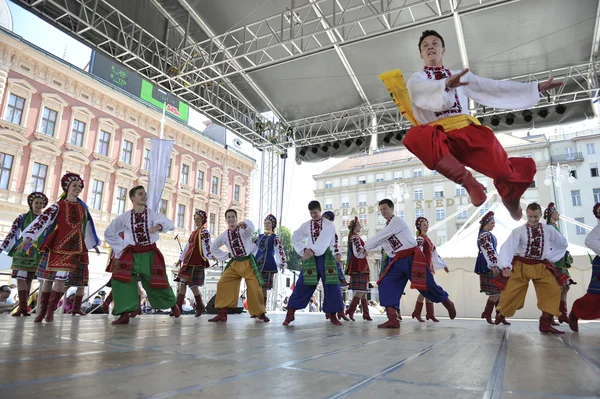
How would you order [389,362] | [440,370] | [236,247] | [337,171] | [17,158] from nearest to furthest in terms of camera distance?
[440,370]
[389,362]
[236,247]
[17,158]
[337,171]

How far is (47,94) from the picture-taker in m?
16.5

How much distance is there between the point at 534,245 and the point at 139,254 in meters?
3.85

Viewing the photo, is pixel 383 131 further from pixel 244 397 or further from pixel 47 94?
pixel 47 94

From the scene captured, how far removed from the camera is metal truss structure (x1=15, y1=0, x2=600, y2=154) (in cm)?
685

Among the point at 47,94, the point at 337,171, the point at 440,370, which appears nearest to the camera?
the point at 440,370

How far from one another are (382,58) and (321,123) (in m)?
2.60

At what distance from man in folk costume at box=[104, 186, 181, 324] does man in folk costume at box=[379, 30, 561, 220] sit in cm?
283

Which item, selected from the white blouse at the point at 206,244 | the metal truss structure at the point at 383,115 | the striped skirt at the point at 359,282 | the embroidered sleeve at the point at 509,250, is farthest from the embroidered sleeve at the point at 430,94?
the metal truss structure at the point at 383,115

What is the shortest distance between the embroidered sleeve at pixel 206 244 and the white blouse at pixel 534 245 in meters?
3.53

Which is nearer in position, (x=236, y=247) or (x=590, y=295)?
(x=590, y=295)

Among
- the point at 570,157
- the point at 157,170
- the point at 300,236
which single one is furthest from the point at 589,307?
the point at 570,157

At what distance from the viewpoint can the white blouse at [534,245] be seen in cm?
377

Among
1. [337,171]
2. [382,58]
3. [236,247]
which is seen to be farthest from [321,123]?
[337,171]

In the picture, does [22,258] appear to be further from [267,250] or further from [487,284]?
[487,284]
